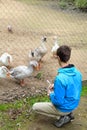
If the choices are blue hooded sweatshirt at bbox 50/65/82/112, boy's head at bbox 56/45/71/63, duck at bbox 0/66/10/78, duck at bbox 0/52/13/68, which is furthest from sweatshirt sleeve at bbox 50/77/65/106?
duck at bbox 0/52/13/68

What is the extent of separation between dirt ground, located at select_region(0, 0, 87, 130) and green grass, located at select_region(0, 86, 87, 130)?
0.58ft

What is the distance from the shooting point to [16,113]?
4777 millimetres

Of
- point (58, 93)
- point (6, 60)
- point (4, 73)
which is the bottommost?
point (58, 93)

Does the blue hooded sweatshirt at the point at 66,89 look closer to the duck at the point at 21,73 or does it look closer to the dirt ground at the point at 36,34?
the dirt ground at the point at 36,34

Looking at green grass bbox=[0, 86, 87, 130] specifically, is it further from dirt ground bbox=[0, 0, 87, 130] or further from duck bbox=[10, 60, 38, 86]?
duck bbox=[10, 60, 38, 86]

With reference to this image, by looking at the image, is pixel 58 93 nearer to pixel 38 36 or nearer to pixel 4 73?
pixel 4 73

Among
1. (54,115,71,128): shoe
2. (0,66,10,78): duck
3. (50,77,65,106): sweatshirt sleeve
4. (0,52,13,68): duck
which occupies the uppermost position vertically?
(0,52,13,68): duck

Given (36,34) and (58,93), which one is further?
(36,34)

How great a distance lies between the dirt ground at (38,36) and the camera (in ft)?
18.4

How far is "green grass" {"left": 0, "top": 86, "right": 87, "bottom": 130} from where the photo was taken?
176 inches

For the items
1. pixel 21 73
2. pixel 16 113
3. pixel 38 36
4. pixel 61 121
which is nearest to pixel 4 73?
pixel 21 73

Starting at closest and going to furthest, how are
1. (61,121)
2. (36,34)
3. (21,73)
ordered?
(61,121), (21,73), (36,34)

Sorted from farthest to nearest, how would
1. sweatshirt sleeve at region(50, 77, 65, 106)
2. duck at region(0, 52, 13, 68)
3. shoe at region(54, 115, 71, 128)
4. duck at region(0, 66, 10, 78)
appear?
duck at region(0, 52, 13, 68) → duck at region(0, 66, 10, 78) → shoe at region(54, 115, 71, 128) → sweatshirt sleeve at region(50, 77, 65, 106)

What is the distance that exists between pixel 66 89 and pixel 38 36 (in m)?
5.12
